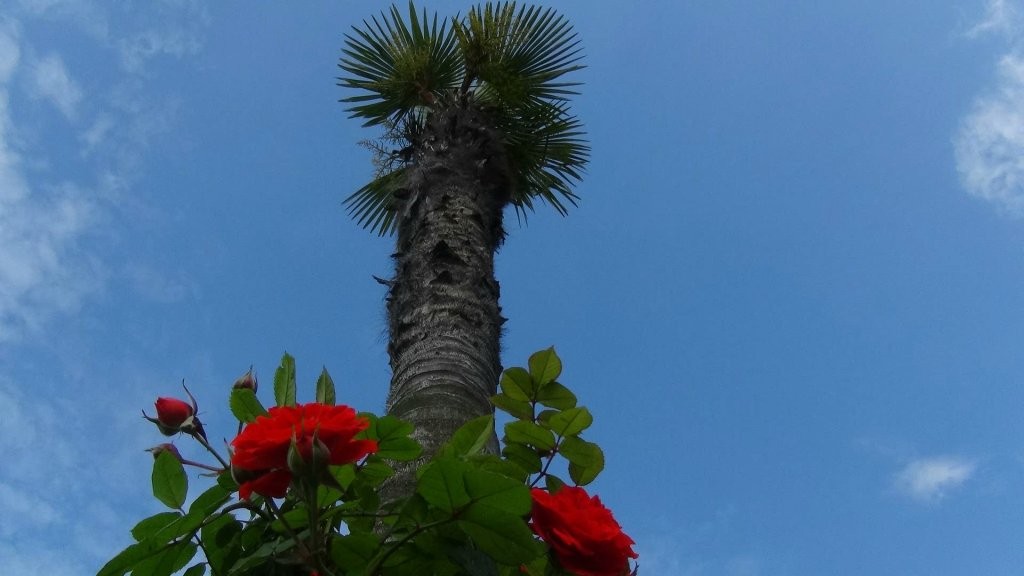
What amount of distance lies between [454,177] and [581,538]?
2552mm

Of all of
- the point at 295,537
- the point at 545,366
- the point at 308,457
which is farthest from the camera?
the point at 545,366

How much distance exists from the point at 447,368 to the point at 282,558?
4.17 feet

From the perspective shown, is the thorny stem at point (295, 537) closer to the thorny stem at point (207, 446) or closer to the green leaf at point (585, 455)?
the thorny stem at point (207, 446)

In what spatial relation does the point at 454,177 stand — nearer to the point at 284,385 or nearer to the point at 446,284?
the point at 446,284

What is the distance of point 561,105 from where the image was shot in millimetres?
5930

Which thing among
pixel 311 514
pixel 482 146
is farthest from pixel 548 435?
pixel 482 146

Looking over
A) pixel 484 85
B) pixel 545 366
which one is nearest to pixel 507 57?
pixel 484 85

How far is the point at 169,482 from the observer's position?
122 centimetres

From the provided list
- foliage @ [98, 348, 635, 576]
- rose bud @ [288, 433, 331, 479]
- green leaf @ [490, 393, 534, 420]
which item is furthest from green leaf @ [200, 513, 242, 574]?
green leaf @ [490, 393, 534, 420]

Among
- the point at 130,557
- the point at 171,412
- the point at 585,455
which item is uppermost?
the point at 585,455

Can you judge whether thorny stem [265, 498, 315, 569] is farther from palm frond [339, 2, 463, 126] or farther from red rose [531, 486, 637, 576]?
palm frond [339, 2, 463, 126]

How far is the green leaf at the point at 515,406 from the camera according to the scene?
154cm

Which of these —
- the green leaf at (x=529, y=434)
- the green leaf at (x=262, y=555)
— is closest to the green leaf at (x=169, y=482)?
the green leaf at (x=262, y=555)

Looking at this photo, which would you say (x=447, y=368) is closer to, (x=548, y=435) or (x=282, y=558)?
(x=548, y=435)
